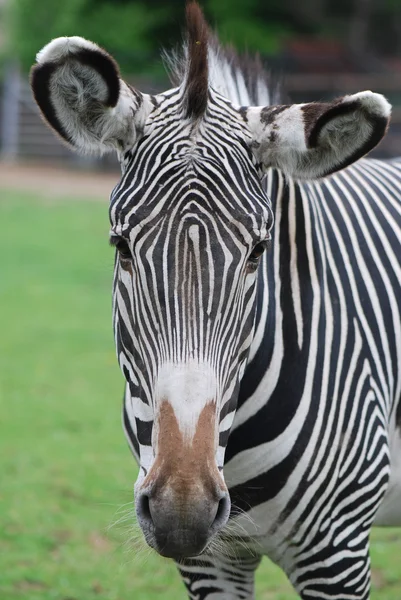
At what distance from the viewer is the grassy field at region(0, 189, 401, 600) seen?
17.1ft

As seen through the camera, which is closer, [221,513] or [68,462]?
[221,513]

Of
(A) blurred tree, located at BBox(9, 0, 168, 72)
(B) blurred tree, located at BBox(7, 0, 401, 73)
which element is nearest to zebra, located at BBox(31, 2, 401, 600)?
(B) blurred tree, located at BBox(7, 0, 401, 73)

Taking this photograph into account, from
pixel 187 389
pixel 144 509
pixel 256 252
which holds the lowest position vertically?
pixel 144 509

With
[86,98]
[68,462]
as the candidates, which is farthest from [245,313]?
[68,462]

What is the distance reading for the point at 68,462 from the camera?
7305 mm

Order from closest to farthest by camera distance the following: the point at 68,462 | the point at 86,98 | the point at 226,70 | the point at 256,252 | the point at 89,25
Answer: the point at 256,252 < the point at 86,98 < the point at 226,70 < the point at 68,462 < the point at 89,25

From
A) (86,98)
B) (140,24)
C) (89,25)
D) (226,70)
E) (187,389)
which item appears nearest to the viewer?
(187,389)

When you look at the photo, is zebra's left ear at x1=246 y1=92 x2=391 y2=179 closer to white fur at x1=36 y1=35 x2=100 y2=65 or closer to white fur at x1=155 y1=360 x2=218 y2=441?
white fur at x1=36 y1=35 x2=100 y2=65

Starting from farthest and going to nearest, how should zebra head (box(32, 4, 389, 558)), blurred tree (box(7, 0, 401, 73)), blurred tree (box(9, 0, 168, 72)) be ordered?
blurred tree (box(7, 0, 401, 73)) → blurred tree (box(9, 0, 168, 72)) → zebra head (box(32, 4, 389, 558))

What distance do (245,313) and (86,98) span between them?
2.78ft

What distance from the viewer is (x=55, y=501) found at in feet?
21.2

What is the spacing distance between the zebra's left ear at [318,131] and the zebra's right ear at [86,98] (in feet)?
1.28

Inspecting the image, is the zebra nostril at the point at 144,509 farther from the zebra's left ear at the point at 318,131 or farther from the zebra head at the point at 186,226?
the zebra's left ear at the point at 318,131

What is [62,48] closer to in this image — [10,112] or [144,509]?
[144,509]
